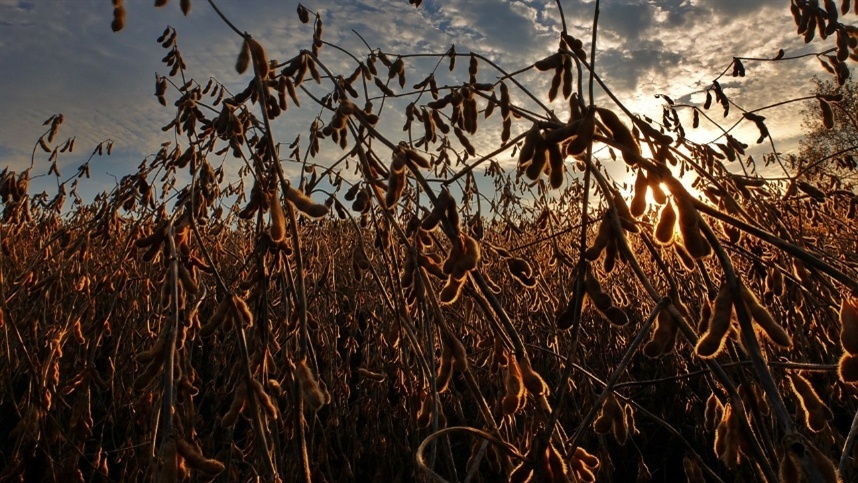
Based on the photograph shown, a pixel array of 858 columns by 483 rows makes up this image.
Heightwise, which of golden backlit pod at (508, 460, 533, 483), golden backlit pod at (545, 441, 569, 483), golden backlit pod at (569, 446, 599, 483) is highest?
golden backlit pod at (545, 441, 569, 483)

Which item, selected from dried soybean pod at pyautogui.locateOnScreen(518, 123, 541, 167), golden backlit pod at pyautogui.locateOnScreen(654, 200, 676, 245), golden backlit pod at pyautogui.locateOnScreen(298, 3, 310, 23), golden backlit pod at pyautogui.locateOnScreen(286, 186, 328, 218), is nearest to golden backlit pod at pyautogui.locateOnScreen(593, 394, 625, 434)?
golden backlit pod at pyautogui.locateOnScreen(654, 200, 676, 245)

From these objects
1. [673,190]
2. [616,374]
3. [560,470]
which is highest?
[673,190]

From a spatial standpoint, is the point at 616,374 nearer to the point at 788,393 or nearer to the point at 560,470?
the point at 560,470

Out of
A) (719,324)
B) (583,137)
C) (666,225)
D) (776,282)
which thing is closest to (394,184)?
(583,137)

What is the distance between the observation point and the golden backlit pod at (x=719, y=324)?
0.75 meters

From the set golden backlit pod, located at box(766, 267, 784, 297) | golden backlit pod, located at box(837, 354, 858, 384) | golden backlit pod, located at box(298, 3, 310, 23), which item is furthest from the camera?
golden backlit pod, located at box(298, 3, 310, 23)

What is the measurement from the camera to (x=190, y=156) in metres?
1.78

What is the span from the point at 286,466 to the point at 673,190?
7.68 ft

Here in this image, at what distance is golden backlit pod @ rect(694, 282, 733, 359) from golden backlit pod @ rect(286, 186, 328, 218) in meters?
0.69

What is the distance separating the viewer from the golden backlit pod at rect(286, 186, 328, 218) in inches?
42.8

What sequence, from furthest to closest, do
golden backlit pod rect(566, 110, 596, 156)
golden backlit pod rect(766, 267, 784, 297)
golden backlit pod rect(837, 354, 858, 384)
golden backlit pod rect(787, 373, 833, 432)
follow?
1. golden backlit pod rect(766, 267, 784, 297)
2. golden backlit pod rect(787, 373, 833, 432)
3. golden backlit pod rect(566, 110, 596, 156)
4. golden backlit pod rect(837, 354, 858, 384)

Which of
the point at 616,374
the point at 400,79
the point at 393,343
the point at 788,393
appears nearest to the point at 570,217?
the point at 788,393

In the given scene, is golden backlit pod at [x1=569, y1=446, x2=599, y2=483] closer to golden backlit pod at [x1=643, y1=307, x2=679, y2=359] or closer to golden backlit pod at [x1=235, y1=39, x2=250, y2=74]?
golden backlit pod at [x1=643, y1=307, x2=679, y2=359]

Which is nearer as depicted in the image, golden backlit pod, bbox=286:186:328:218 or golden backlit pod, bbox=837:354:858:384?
golden backlit pod, bbox=837:354:858:384
